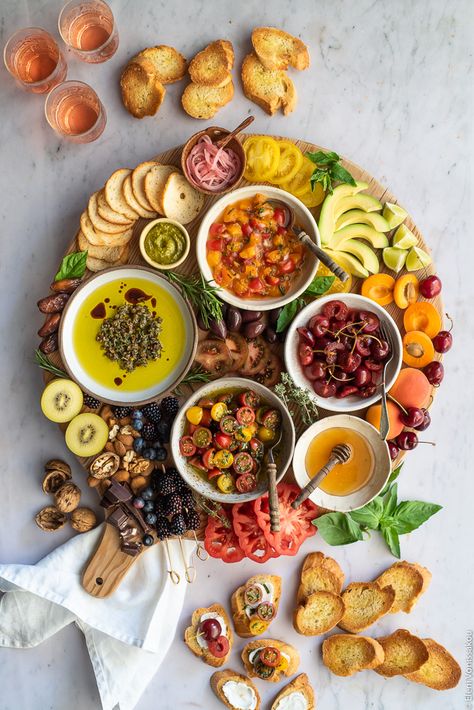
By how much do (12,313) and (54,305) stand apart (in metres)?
0.39

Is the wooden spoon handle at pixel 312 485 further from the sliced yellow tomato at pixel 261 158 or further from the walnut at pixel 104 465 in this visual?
the sliced yellow tomato at pixel 261 158

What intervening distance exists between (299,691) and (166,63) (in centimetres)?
302

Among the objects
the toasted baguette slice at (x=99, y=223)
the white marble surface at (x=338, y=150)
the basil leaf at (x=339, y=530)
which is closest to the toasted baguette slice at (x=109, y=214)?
the toasted baguette slice at (x=99, y=223)

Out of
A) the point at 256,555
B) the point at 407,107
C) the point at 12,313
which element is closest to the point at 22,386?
the point at 12,313

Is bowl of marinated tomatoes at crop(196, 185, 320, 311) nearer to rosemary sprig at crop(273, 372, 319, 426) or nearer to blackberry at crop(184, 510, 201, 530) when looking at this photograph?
rosemary sprig at crop(273, 372, 319, 426)

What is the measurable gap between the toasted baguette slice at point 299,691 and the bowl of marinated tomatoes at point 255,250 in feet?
5.84

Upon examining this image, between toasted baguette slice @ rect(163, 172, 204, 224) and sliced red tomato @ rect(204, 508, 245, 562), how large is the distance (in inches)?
51.7

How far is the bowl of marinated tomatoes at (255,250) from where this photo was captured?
2.66m

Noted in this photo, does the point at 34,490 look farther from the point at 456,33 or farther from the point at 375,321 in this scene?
the point at 456,33

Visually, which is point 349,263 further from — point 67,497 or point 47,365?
point 67,497

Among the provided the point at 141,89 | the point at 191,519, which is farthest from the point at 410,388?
the point at 141,89

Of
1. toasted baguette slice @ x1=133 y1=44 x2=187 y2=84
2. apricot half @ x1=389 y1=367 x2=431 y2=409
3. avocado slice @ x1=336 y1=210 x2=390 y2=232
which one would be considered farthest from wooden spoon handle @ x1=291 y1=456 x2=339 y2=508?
toasted baguette slice @ x1=133 y1=44 x2=187 y2=84

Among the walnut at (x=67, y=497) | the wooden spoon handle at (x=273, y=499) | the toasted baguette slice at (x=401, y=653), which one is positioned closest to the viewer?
the wooden spoon handle at (x=273, y=499)

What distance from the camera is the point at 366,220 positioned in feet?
9.12
